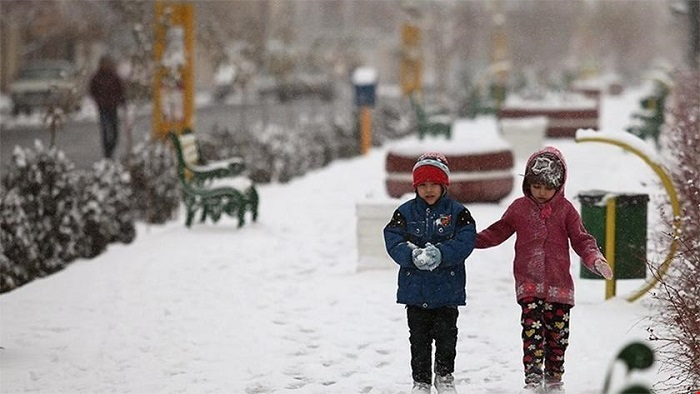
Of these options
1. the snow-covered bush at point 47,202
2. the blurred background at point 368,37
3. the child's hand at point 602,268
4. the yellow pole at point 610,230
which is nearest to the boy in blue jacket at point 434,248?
the child's hand at point 602,268

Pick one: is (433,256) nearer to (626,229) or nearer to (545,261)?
(545,261)

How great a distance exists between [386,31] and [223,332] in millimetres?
83731

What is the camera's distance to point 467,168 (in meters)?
12.4

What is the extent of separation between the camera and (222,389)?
6.04 meters

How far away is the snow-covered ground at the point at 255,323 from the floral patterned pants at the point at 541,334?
33 cm

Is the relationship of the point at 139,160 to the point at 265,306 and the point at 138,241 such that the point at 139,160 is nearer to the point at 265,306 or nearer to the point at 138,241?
the point at 138,241

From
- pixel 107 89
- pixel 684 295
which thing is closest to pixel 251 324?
pixel 684 295

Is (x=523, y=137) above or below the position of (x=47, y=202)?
above

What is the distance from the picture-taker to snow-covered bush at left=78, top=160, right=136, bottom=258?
1070 centimetres

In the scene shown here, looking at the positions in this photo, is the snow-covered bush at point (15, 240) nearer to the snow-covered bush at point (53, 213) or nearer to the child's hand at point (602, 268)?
the snow-covered bush at point (53, 213)

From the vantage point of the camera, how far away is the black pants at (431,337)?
5.47 metres

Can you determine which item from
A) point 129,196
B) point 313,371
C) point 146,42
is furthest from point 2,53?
point 313,371

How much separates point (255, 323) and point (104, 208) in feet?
12.9

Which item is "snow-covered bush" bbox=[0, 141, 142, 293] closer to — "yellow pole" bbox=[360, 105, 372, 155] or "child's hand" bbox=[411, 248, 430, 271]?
"child's hand" bbox=[411, 248, 430, 271]
